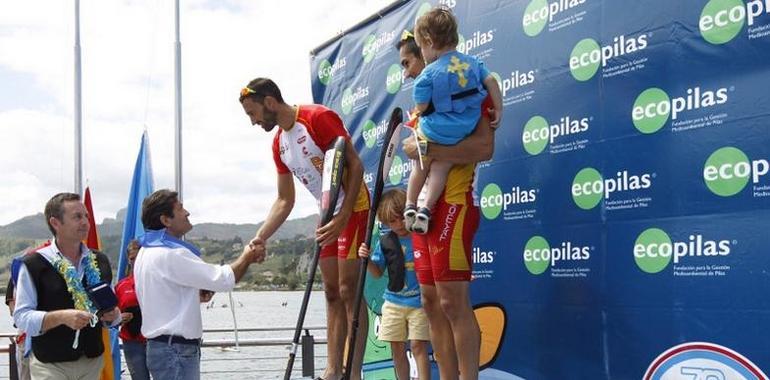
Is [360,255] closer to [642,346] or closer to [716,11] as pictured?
[642,346]

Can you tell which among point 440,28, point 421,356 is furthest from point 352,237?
point 440,28

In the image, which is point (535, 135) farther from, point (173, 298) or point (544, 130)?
point (173, 298)

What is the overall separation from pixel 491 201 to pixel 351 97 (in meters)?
2.01

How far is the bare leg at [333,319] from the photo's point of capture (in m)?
3.89

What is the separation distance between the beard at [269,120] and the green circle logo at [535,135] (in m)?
1.24

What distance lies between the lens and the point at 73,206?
12.4 ft

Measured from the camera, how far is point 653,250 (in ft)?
10.5

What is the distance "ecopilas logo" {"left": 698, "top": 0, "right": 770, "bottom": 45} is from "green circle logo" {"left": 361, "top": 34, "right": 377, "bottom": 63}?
2.86m

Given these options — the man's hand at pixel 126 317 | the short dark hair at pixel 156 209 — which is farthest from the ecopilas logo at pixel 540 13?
the man's hand at pixel 126 317

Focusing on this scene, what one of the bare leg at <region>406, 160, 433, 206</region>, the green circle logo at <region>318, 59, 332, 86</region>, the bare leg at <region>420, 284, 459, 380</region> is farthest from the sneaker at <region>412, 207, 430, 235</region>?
the green circle logo at <region>318, 59, 332, 86</region>

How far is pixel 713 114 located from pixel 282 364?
18.2 ft

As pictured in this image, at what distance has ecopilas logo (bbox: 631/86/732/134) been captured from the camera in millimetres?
3016

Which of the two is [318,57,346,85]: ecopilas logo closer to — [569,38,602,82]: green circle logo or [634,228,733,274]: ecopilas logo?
[569,38,602,82]: green circle logo

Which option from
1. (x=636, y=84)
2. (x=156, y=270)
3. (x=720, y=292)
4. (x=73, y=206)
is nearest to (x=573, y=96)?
(x=636, y=84)
